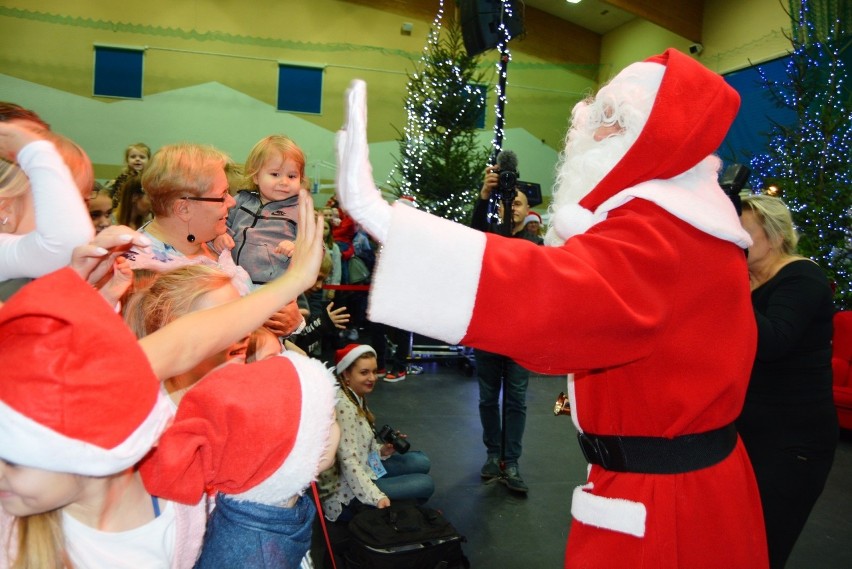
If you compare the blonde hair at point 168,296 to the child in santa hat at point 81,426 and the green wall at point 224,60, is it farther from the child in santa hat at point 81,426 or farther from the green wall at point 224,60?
the green wall at point 224,60

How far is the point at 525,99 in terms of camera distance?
11492 mm

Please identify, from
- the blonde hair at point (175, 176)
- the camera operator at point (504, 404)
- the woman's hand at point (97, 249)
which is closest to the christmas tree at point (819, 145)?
the camera operator at point (504, 404)

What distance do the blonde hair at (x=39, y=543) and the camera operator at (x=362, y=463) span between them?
1.90 metres

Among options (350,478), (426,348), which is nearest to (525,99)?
(426,348)

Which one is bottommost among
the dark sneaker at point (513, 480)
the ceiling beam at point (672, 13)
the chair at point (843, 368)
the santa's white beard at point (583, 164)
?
the dark sneaker at point (513, 480)

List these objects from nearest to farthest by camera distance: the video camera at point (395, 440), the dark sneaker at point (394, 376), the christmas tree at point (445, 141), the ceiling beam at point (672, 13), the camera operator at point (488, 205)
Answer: the video camera at point (395, 440)
the camera operator at point (488, 205)
the dark sneaker at point (394, 376)
the christmas tree at point (445, 141)
the ceiling beam at point (672, 13)

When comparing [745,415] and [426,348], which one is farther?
[426,348]

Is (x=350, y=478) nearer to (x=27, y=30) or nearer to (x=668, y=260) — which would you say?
(x=668, y=260)

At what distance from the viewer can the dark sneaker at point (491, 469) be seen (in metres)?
3.71

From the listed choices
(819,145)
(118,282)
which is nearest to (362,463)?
(118,282)

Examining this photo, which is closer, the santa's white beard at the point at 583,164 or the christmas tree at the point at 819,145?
the santa's white beard at the point at 583,164

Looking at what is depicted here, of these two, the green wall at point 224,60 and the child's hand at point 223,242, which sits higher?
the green wall at point 224,60

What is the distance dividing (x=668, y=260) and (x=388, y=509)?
7.20ft

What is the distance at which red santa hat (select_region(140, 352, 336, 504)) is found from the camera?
39.5 inches
